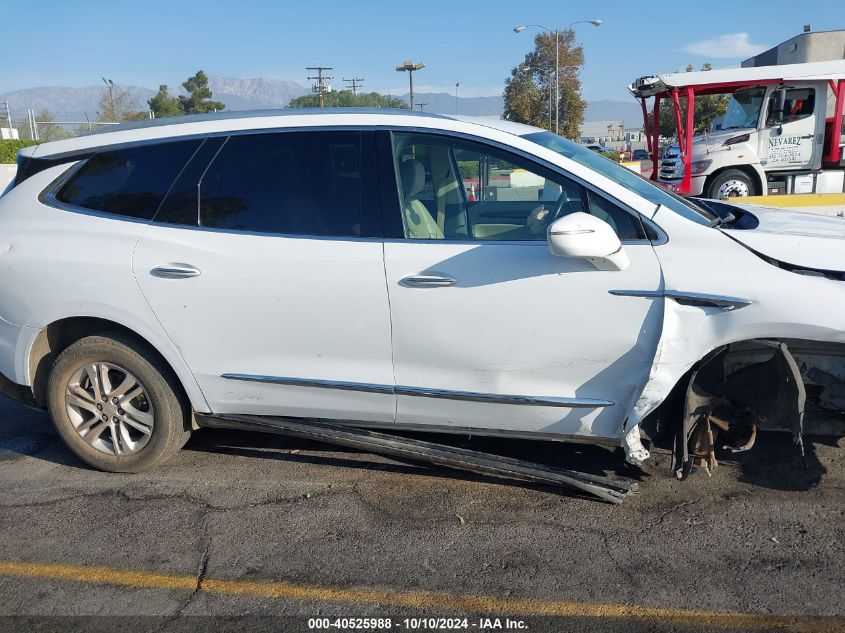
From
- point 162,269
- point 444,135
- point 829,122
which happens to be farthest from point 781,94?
point 162,269

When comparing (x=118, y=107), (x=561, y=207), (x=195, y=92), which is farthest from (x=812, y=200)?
(x=195, y=92)

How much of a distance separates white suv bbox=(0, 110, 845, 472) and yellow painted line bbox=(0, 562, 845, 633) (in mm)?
856

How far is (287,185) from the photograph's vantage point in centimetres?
373

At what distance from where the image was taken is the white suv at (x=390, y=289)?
329cm

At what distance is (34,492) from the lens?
3965 millimetres

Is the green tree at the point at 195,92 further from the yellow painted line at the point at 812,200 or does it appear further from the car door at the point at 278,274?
the car door at the point at 278,274

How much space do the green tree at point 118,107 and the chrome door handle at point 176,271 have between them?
62.2 metres

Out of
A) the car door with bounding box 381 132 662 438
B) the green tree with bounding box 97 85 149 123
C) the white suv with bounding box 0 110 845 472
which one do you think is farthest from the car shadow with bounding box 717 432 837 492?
the green tree with bounding box 97 85 149 123

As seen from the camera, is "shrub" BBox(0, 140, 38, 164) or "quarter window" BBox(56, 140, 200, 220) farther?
"shrub" BBox(0, 140, 38, 164)

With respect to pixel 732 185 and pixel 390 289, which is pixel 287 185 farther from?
pixel 732 185

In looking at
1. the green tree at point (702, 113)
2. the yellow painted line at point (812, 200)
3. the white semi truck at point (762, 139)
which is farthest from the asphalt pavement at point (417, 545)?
the green tree at point (702, 113)

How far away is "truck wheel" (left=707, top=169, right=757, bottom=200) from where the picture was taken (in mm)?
14391

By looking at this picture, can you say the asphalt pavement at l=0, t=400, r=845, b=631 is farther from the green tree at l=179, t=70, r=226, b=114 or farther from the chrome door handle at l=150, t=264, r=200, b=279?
the green tree at l=179, t=70, r=226, b=114

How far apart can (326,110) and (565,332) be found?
1.79 metres
